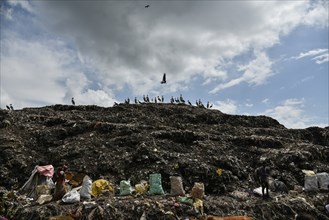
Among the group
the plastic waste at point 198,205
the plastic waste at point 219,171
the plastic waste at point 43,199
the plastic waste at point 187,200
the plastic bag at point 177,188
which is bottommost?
the plastic waste at point 198,205

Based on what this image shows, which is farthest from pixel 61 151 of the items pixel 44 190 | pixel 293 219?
pixel 293 219

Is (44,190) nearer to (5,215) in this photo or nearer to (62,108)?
(5,215)

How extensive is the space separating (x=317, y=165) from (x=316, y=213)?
4720mm

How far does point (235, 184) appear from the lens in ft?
44.9

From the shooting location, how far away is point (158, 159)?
14523 mm

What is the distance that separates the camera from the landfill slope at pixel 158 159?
35.0ft

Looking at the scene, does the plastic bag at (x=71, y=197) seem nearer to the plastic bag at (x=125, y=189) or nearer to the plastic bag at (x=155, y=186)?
the plastic bag at (x=125, y=189)

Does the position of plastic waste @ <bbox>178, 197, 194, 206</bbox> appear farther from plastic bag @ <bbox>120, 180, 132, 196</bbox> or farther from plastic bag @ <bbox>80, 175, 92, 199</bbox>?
plastic bag @ <bbox>80, 175, 92, 199</bbox>

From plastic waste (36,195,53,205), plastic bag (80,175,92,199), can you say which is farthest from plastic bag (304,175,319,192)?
plastic waste (36,195,53,205)

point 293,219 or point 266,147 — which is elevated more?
point 266,147

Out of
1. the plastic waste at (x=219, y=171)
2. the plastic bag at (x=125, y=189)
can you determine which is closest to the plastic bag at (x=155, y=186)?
the plastic bag at (x=125, y=189)

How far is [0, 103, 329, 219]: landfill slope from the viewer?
10.7m

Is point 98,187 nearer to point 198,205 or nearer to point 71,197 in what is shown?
point 71,197

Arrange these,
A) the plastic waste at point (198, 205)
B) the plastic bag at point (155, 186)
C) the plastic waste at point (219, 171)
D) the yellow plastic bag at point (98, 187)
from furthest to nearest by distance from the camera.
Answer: the plastic waste at point (219, 171) → the plastic bag at point (155, 186) → the yellow plastic bag at point (98, 187) → the plastic waste at point (198, 205)
